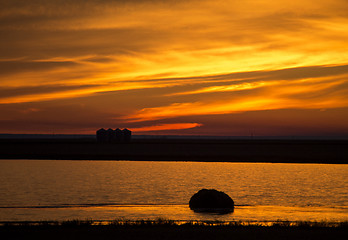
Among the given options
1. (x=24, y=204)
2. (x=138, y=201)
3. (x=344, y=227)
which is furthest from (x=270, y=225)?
(x=24, y=204)

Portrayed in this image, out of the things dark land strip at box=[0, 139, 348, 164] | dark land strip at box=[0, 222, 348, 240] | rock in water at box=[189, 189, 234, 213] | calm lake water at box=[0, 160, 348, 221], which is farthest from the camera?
dark land strip at box=[0, 139, 348, 164]

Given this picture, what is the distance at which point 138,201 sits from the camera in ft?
101

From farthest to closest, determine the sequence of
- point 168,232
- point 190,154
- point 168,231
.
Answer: point 190,154, point 168,231, point 168,232

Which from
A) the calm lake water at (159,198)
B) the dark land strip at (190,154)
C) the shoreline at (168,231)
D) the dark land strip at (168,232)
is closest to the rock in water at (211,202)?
the calm lake water at (159,198)

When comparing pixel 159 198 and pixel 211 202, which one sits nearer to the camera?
pixel 211 202

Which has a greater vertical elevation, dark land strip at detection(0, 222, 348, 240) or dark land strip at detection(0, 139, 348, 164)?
dark land strip at detection(0, 222, 348, 240)

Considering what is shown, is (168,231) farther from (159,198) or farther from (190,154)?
(190,154)

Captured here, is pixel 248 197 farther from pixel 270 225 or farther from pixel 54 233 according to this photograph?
pixel 54 233

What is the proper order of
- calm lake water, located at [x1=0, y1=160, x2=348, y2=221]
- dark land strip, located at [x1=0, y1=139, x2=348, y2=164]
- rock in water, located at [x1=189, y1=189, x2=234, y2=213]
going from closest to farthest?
calm lake water, located at [x1=0, y1=160, x2=348, y2=221] → rock in water, located at [x1=189, y1=189, x2=234, y2=213] → dark land strip, located at [x1=0, y1=139, x2=348, y2=164]

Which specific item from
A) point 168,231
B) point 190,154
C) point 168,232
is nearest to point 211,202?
point 168,231

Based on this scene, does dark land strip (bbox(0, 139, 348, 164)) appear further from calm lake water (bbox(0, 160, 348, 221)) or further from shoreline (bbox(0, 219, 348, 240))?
shoreline (bbox(0, 219, 348, 240))

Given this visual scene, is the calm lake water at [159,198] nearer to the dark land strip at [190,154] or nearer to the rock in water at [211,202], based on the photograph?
the rock in water at [211,202]

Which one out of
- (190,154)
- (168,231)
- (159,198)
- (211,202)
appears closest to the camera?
(168,231)

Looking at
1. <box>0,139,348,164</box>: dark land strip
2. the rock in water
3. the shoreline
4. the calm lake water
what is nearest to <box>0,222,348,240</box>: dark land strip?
the shoreline
